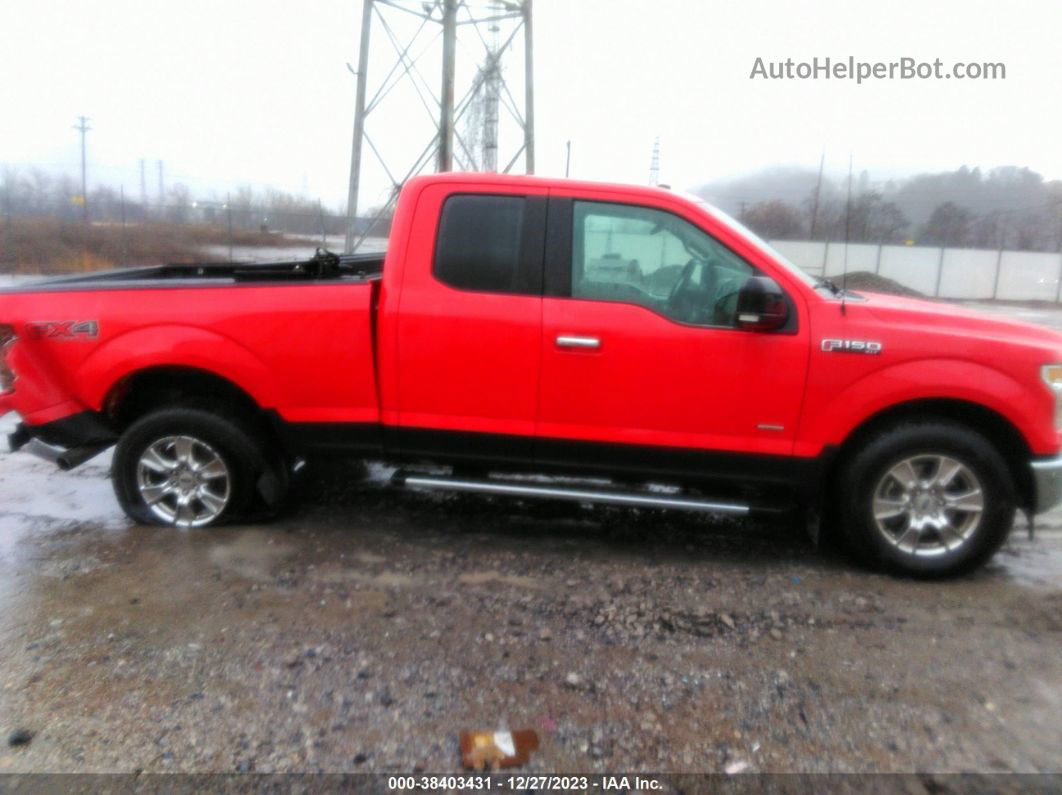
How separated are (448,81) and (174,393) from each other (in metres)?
8.04

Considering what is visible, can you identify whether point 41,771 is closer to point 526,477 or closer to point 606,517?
point 526,477

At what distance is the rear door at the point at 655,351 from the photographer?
4.24 meters

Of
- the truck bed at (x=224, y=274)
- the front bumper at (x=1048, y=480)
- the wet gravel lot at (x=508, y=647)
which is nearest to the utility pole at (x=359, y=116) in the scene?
the truck bed at (x=224, y=274)

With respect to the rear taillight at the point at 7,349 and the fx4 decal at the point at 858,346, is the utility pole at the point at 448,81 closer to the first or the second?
the rear taillight at the point at 7,349

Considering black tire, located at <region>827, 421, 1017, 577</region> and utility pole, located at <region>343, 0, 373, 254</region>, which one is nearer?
black tire, located at <region>827, 421, 1017, 577</region>

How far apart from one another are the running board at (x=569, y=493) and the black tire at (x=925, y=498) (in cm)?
57

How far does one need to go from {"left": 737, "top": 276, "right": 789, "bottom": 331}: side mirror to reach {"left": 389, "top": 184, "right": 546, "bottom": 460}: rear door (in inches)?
40.1

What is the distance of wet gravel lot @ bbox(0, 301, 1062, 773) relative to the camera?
9.48ft

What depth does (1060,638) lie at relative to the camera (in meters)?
3.76

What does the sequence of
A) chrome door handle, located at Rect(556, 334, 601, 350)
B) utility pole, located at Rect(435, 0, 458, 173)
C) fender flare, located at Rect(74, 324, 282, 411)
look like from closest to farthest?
1. chrome door handle, located at Rect(556, 334, 601, 350)
2. fender flare, located at Rect(74, 324, 282, 411)
3. utility pole, located at Rect(435, 0, 458, 173)

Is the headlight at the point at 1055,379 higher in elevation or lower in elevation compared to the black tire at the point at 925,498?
higher

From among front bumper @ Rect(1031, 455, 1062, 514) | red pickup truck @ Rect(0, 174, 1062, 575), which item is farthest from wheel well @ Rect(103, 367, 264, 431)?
front bumper @ Rect(1031, 455, 1062, 514)

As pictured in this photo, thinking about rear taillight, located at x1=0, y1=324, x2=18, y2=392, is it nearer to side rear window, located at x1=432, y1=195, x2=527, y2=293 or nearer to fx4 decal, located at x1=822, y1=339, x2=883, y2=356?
side rear window, located at x1=432, y1=195, x2=527, y2=293

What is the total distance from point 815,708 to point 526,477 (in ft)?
7.00
